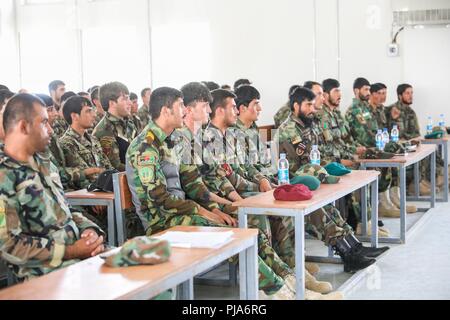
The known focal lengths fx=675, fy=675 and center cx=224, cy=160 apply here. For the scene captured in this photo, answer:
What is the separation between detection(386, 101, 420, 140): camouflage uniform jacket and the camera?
8.21 m

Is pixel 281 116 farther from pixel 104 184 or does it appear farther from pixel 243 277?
pixel 243 277

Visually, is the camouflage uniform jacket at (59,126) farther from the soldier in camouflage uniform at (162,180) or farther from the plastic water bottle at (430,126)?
the plastic water bottle at (430,126)

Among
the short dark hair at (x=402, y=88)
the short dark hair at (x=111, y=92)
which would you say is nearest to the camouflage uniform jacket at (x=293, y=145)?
the short dark hair at (x=111, y=92)

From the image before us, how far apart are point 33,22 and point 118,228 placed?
25.2ft

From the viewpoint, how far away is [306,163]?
16.9 feet

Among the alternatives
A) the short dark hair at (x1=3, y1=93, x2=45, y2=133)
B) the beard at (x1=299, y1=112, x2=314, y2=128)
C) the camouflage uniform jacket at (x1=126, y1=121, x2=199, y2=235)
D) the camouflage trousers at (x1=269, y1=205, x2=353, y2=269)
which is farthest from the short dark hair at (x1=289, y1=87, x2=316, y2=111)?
the short dark hair at (x1=3, y1=93, x2=45, y2=133)

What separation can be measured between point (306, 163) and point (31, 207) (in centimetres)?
282

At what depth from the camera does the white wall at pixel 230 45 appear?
28.6 ft

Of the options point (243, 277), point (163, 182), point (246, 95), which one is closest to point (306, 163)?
point (246, 95)

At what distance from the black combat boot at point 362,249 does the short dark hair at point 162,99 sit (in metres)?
1.52

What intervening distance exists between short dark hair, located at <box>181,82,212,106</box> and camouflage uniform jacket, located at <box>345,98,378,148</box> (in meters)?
3.22

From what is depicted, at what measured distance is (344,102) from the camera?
360 inches

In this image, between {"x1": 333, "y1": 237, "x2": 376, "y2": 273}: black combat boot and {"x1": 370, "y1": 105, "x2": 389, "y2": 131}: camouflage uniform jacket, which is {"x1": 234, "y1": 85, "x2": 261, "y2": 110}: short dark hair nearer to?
{"x1": 333, "y1": 237, "x2": 376, "y2": 273}: black combat boot

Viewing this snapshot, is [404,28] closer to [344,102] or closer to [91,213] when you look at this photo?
[344,102]
